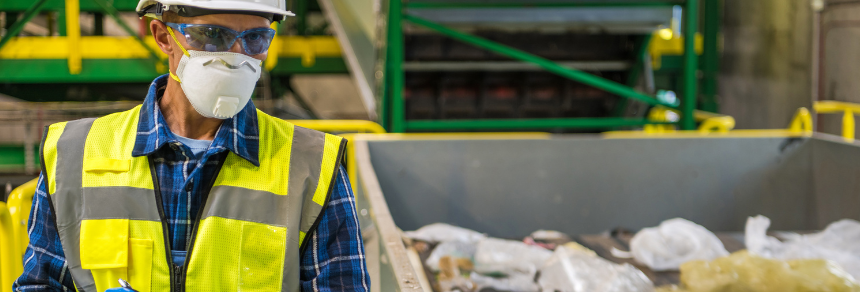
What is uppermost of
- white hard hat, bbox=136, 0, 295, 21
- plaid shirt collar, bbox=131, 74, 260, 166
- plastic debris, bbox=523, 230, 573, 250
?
white hard hat, bbox=136, 0, 295, 21

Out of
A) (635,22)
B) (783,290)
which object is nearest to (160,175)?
(783,290)

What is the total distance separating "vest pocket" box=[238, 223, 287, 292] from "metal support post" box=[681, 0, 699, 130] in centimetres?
483

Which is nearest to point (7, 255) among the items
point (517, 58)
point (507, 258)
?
Result: point (507, 258)

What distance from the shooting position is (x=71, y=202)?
120 centimetres

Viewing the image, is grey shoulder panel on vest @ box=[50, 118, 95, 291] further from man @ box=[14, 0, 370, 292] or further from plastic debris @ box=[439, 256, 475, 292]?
plastic debris @ box=[439, 256, 475, 292]

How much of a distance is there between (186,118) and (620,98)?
5726 millimetres

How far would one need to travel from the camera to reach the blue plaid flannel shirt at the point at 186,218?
3.94 ft

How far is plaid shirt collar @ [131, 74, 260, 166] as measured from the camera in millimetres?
1194

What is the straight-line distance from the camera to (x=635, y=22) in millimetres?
5516

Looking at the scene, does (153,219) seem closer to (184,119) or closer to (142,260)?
(142,260)

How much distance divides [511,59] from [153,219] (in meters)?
5.37

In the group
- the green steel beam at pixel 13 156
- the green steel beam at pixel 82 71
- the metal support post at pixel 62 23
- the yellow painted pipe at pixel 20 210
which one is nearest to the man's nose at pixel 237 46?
the yellow painted pipe at pixel 20 210

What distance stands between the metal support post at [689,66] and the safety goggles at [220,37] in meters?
4.79

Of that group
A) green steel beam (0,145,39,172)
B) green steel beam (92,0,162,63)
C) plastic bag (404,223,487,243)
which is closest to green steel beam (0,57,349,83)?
green steel beam (92,0,162,63)
